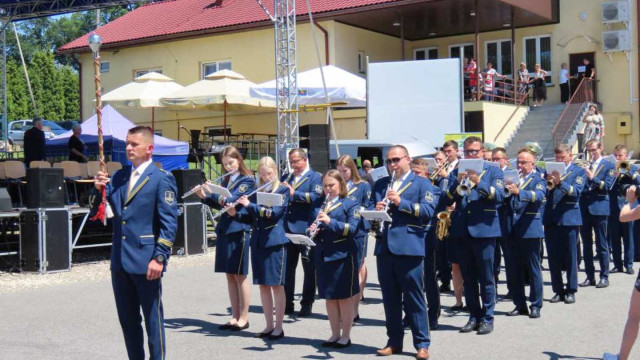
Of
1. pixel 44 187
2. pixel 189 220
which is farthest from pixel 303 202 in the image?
pixel 189 220

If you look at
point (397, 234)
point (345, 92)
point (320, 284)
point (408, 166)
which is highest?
point (345, 92)

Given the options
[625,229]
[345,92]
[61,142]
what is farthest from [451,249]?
[61,142]

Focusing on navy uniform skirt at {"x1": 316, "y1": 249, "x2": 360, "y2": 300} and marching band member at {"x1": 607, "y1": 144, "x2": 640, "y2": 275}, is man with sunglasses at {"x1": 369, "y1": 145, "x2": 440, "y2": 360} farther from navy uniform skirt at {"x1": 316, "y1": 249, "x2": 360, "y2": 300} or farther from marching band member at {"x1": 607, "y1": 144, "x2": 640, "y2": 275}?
marching band member at {"x1": 607, "y1": 144, "x2": 640, "y2": 275}

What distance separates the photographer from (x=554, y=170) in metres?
10.3

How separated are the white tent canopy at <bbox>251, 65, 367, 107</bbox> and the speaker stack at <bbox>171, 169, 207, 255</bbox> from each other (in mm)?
6058

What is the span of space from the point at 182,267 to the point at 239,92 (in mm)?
9125

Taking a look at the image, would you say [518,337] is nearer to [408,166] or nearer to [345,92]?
[408,166]

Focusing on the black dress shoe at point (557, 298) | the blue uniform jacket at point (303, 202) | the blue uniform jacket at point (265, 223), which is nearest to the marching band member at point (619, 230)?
the black dress shoe at point (557, 298)

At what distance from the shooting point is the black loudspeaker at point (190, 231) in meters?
15.7

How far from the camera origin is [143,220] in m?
6.29

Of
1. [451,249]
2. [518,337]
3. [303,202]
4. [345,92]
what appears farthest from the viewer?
[345,92]

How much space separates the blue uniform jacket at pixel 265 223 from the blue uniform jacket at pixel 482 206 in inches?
74.6

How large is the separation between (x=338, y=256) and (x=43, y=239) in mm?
7117

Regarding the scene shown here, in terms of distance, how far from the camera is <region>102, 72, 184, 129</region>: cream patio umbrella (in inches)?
937
